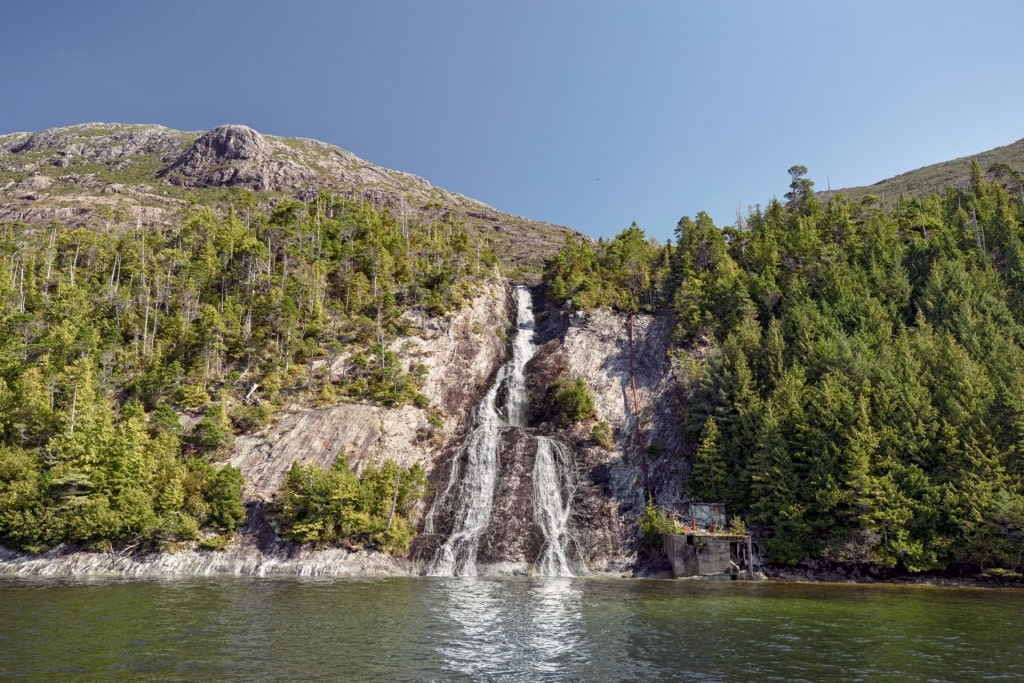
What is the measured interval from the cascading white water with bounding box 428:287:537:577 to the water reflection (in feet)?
37.3

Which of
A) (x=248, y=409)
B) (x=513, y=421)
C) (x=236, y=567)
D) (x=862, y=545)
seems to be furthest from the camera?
(x=513, y=421)

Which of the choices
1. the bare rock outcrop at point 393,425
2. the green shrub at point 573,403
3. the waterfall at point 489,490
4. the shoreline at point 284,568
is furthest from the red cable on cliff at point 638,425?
the bare rock outcrop at point 393,425

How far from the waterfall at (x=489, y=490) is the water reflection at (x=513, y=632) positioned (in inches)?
443

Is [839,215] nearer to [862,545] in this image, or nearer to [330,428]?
[862,545]

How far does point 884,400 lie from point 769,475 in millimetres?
13079

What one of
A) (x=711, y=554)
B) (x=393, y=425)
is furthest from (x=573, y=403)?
(x=711, y=554)

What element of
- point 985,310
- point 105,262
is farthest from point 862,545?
point 105,262

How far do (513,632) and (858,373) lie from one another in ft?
157

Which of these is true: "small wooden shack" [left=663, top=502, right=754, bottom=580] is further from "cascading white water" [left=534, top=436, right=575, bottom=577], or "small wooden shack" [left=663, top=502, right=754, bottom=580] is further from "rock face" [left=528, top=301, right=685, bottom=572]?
"cascading white water" [left=534, top=436, right=575, bottom=577]

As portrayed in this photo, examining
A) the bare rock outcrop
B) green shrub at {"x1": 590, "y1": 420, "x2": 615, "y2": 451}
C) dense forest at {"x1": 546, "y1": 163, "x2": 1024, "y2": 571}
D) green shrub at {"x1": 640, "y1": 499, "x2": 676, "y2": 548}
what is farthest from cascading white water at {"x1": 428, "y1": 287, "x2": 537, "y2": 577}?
dense forest at {"x1": 546, "y1": 163, "x2": 1024, "y2": 571}

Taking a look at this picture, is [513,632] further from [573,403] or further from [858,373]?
[858,373]

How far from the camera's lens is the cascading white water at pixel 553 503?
5606 cm

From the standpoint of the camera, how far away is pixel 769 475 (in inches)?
2162

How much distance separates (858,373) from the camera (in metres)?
58.5
